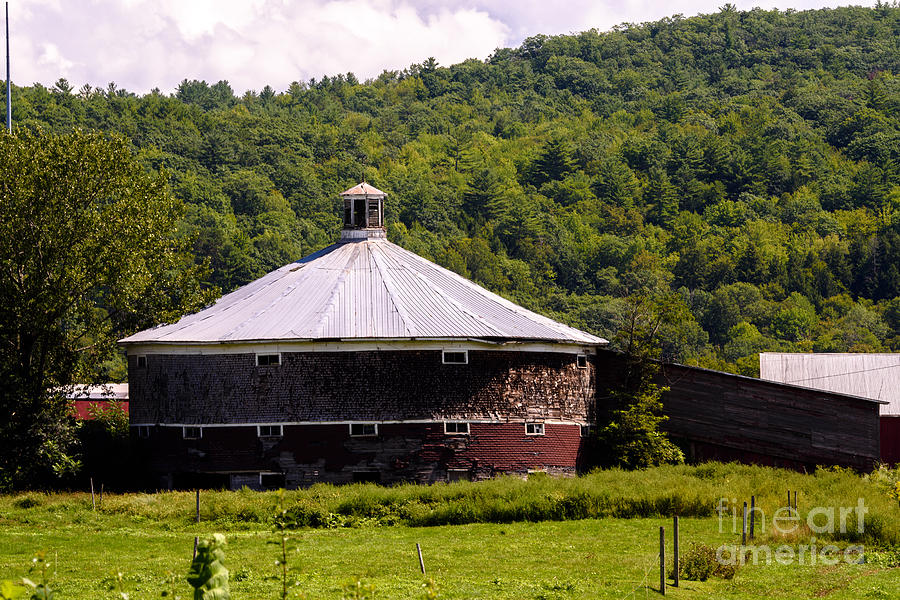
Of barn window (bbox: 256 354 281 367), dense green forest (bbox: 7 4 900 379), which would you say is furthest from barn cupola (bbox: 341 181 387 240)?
dense green forest (bbox: 7 4 900 379)

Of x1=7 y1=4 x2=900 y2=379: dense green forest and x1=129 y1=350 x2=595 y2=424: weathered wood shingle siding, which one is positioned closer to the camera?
x1=129 y1=350 x2=595 y2=424: weathered wood shingle siding

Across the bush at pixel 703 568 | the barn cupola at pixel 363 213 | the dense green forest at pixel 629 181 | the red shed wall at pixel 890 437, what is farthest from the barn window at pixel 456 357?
the dense green forest at pixel 629 181

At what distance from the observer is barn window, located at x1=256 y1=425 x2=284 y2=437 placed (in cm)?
4072

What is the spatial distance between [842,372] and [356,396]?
22.1m

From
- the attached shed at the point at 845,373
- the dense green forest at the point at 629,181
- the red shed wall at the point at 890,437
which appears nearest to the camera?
the red shed wall at the point at 890,437

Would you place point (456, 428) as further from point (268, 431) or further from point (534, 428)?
point (268, 431)

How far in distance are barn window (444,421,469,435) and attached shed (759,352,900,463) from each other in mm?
15947

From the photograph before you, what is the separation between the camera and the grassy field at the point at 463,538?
82.6 feet

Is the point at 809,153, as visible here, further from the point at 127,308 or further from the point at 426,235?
the point at 127,308

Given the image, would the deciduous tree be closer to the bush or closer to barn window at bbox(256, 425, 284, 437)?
barn window at bbox(256, 425, 284, 437)

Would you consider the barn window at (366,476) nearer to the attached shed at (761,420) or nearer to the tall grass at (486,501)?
the tall grass at (486,501)

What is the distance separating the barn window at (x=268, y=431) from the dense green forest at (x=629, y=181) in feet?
140

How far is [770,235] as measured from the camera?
11881 centimetres

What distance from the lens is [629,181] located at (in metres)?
137
